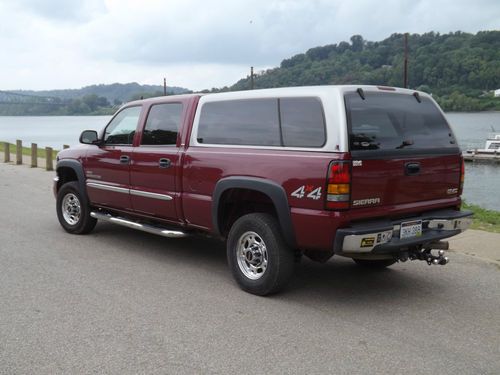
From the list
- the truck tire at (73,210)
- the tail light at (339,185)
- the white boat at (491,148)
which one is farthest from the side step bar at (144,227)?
the white boat at (491,148)

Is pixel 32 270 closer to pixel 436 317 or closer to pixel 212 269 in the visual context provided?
pixel 212 269

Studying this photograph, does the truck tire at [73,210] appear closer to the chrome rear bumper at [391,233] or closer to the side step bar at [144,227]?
the side step bar at [144,227]

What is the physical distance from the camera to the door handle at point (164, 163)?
598cm

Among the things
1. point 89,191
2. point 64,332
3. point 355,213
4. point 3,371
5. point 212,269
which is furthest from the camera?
point 89,191

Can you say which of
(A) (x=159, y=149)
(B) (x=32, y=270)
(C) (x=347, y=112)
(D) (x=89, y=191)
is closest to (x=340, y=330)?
(C) (x=347, y=112)

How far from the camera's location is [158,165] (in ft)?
20.1

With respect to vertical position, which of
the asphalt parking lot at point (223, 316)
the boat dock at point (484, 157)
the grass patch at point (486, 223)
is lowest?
the boat dock at point (484, 157)

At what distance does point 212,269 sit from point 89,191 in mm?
2318

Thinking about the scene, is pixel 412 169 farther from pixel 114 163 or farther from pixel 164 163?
pixel 114 163

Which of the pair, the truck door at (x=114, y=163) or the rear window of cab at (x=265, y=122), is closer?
the rear window of cab at (x=265, y=122)

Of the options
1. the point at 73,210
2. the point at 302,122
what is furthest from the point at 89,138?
the point at 302,122

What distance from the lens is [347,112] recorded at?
4.53m

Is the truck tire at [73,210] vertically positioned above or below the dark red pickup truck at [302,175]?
below

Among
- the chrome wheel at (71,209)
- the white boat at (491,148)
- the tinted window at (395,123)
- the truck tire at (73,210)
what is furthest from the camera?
the white boat at (491,148)
